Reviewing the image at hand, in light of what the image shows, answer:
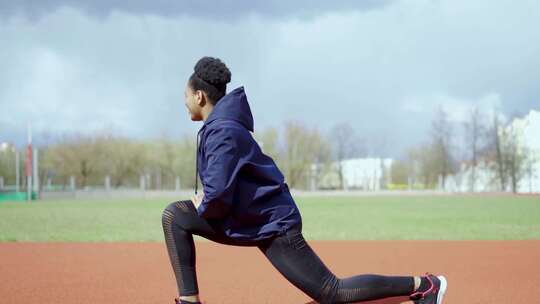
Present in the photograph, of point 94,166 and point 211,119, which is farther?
point 94,166

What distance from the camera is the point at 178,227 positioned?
373 cm

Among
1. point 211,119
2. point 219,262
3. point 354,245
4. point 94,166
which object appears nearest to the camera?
point 211,119

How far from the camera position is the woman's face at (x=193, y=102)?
12.1 feet

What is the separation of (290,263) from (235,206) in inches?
19.2

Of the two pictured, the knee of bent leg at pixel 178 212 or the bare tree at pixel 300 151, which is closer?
the knee of bent leg at pixel 178 212

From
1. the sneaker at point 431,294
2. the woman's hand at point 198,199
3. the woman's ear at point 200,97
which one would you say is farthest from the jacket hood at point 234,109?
the sneaker at point 431,294

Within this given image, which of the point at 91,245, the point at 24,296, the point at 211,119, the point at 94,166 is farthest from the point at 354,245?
the point at 94,166

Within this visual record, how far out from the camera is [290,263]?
142 inches

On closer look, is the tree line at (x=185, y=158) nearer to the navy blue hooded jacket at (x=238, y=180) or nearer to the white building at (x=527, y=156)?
the white building at (x=527, y=156)

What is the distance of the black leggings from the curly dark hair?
0.69 meters

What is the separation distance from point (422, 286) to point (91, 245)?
356 inches

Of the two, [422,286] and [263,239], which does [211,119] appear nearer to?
[263,239]

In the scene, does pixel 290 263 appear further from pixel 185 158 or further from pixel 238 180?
pixel 185 158

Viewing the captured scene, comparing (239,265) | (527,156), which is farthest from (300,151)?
(239,265)
